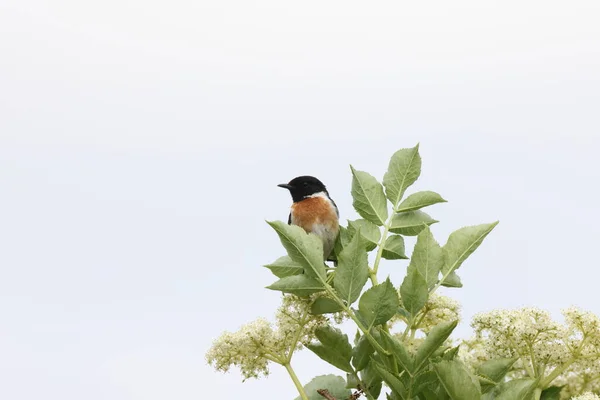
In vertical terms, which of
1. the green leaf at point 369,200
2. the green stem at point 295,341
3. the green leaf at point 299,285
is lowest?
the green stem at point 295,341

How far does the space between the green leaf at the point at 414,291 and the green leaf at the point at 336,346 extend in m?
0.40

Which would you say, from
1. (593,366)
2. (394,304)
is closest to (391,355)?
(394,304)

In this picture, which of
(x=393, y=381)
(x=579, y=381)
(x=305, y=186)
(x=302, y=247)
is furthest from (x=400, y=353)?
(x=305, y=186)

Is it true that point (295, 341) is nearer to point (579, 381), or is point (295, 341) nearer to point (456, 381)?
point (456, 381)

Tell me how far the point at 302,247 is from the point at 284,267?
32 centimetres

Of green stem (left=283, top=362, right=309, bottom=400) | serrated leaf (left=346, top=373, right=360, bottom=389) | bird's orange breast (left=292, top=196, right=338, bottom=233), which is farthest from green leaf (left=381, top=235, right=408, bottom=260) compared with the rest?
bird's orange breast (left=292, top=196, right=338, bottom=233)

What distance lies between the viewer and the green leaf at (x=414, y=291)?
3.66 metres

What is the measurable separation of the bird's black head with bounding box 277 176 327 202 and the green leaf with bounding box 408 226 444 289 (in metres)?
2.87

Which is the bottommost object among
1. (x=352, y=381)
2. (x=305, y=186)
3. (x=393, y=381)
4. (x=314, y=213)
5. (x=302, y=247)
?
(x=393, y=381)

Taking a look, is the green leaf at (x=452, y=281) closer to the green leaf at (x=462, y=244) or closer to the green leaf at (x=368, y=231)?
the green leaf at (x=462, y=244)

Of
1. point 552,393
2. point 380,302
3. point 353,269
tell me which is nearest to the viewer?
point 380,302

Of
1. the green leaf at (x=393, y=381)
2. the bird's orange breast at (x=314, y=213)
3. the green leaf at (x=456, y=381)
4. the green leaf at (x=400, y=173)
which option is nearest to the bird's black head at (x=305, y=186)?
the bird's orange breast at (x=314, y=213)

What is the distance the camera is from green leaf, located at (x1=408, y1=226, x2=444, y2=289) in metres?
3.82

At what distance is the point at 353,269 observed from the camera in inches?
147
